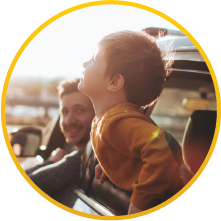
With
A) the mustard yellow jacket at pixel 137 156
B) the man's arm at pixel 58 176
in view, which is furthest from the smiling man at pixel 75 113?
the mustard yellow jacket at pixel 137 156

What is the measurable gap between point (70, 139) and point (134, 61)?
2.90 feet

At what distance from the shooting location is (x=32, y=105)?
7.95 metres

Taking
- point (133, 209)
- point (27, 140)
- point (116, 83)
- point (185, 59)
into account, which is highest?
point (185, 59)

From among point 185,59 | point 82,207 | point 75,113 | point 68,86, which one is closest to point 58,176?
point 82,207

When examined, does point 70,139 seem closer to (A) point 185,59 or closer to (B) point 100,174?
(B) point 100,174

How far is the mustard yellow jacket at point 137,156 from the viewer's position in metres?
0.80

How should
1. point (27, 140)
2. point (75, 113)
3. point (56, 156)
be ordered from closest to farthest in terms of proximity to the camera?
1. point (75, 113)
2. point (56, 156)
3. point (27, 140)

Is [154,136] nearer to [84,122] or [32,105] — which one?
[84,122]

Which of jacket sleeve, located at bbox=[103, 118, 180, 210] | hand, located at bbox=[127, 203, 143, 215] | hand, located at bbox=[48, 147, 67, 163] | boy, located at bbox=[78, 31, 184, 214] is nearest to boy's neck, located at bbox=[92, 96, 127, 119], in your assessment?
boy, located at bbox=[78, 31, 184, 214]

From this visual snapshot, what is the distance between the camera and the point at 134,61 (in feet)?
3.13

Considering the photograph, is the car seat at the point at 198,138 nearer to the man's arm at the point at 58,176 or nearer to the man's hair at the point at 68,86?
the man's arm at the point at 58,176

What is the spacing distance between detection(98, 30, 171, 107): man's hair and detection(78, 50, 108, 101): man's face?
2 centimetres

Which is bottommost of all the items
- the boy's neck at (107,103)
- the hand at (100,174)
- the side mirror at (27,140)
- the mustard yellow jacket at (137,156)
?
the side mirror at (27,140)

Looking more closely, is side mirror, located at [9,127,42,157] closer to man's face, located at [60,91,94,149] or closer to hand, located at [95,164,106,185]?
man's face, located at [60,91,94,149]
